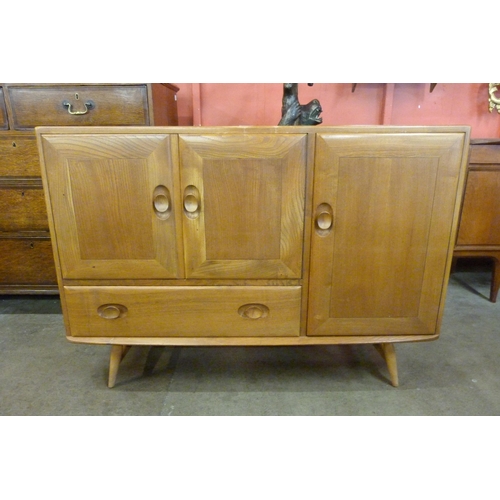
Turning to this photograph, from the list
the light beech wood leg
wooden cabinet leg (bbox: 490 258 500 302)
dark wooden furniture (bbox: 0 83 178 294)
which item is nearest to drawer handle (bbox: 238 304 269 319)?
the light beech wood leg

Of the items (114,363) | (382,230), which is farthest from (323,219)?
(114,363)

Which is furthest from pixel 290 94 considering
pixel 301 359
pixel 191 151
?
pixel 301 359

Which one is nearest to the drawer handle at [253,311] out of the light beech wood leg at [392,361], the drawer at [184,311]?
the drawer at [184,311]

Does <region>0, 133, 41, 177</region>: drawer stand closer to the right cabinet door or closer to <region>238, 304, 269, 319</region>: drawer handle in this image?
<region>238, 304, 269, 319</region>: drawer handle

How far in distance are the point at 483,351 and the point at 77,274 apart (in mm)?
1333

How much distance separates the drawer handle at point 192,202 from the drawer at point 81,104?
0.56 m

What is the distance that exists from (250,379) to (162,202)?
0.61 meters

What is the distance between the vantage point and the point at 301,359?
1.16 metres

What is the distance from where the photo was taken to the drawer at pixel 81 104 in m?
1.18

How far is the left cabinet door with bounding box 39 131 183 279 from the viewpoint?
768mm

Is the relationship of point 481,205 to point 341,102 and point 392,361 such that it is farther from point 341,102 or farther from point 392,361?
point 392,361

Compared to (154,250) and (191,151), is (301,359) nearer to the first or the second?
(154,250)

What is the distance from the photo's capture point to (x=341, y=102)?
155 centimetres

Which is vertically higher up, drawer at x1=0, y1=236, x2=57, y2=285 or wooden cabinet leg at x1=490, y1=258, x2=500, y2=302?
drawer at x1=0, y1=236, x2=57, y2=285
